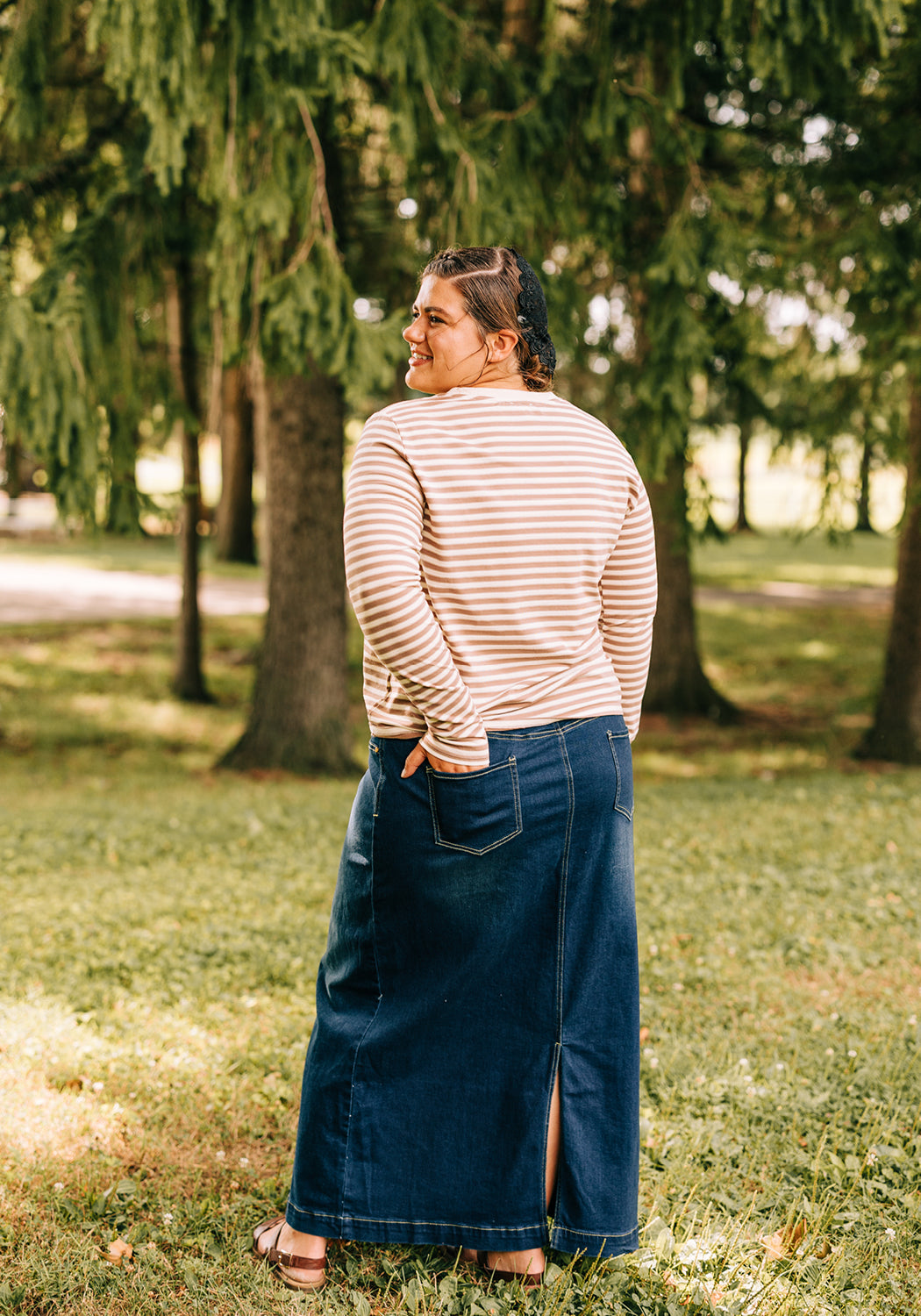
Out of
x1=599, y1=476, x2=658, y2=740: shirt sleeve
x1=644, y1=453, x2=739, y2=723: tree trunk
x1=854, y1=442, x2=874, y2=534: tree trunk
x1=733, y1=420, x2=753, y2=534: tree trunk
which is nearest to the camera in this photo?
x1=599, y1=476, x2=658, y2=740: shirt sleeve

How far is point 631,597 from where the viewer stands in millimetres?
2441

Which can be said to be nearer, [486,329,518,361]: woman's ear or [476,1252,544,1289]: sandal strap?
[486,329,518,361]: woman's ear

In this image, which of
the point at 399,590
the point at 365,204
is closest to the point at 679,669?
the point at 365,204

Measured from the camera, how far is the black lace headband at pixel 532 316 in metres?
2.27

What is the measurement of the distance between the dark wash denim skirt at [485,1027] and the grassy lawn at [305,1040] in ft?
0.68

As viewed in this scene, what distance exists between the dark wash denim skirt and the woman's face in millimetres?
715

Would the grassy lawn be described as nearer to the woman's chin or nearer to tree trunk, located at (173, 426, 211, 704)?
the woman's chin

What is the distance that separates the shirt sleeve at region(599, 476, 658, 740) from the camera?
241 centimetres

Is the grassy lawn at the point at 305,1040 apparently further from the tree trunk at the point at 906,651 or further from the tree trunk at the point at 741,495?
the tree trunk at the point at 741,495

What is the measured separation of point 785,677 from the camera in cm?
1492

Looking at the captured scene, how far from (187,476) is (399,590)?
375 inches

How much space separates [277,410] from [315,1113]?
23.4 ft

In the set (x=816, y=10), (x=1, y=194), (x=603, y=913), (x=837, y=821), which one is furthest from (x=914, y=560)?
(x=603, y=913)

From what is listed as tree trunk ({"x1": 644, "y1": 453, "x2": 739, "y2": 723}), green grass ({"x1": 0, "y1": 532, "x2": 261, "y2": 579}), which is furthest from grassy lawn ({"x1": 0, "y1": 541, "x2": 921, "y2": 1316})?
green grass ({"x1": 0, "y1": 532, "x2": 261, "y2": 579})
